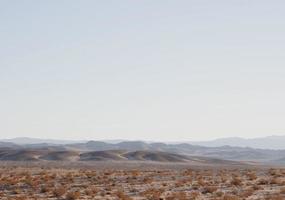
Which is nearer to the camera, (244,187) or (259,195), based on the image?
(259,195)

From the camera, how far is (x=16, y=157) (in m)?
118

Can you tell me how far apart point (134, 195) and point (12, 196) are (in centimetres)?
629

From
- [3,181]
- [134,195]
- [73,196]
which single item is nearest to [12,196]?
[73,196]

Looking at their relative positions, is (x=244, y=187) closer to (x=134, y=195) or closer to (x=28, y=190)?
(x=134, y=195)

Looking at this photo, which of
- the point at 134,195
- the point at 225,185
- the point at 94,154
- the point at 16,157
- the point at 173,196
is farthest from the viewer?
the point at 94,154

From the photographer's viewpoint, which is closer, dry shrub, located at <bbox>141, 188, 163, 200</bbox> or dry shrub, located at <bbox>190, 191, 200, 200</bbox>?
dry shrub, located at <bbox>141, 188, 163, 200</bbox>

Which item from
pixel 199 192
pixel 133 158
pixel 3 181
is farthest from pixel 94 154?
pixel 199 192

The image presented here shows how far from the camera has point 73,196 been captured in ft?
93.4

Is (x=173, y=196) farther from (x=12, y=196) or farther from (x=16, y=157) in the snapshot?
(x=16, y=157)

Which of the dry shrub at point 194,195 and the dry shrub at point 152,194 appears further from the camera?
the dry shrub at point 194,195

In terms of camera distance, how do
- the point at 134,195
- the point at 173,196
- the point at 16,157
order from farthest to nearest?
the point at 16,157 < the point at 134,195 < the point at 173,196

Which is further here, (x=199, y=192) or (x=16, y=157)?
(x=16, y=157)

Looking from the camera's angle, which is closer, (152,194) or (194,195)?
(194,195)

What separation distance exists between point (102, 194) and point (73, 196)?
2.48 m
